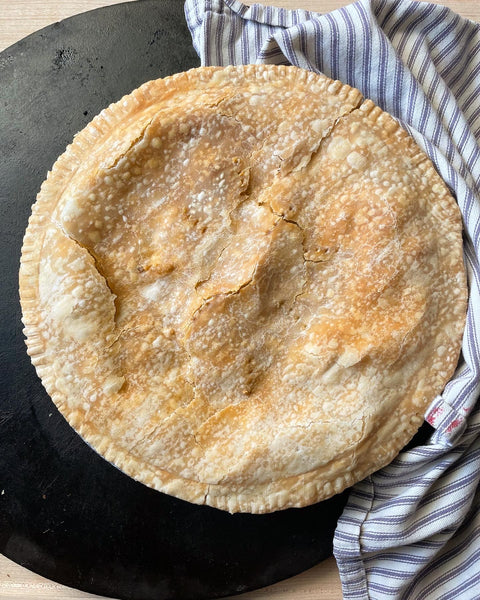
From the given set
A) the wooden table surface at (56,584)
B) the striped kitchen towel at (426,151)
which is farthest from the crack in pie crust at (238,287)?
the wooden table surface at (56,584)

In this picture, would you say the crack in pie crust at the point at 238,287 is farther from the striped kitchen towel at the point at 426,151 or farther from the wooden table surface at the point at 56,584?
the wooden table surface at the point at 56,584

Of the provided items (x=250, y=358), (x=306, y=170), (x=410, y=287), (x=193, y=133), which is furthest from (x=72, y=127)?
(x=410, y=287)

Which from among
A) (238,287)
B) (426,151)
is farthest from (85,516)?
(426,151)

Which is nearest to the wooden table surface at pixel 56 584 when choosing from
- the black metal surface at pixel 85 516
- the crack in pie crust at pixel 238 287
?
the black metal surface at pixel 85 516

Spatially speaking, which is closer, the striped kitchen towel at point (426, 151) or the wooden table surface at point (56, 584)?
the striped kitchen towel at point (426, 151)

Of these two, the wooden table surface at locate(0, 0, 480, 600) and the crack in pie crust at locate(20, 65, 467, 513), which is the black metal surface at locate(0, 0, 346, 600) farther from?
the crack in pie crust at locate(20, 65, 467, 513)

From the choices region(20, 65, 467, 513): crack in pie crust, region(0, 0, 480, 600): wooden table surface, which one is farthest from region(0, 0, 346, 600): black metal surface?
region(20, 65, 467, 513): crack in pie crust

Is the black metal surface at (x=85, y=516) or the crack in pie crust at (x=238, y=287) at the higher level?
the crack in pie crust at (x=238, y=287)
